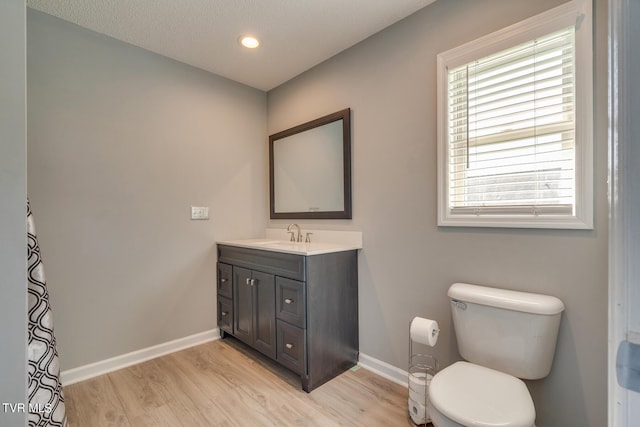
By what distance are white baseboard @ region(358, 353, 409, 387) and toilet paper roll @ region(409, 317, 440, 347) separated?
50 centimetres

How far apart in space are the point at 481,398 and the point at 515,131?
1.26m

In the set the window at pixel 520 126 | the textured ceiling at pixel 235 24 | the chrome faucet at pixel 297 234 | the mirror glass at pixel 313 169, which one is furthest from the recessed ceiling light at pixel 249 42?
the chrome faucet at pixel 297 234

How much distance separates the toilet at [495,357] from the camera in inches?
44.1

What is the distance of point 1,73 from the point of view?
0.94 metres

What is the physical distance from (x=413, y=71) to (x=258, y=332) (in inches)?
84.7

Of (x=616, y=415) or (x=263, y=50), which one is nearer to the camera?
(x=616, y=415)

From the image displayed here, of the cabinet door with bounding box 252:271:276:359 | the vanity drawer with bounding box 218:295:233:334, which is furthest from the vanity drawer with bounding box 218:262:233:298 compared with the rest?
the cabinet door with bounding box 252:271:276:359

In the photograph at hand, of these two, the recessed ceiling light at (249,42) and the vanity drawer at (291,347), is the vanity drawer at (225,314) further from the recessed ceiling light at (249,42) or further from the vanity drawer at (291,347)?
the recessed ceiling light at (249,42)

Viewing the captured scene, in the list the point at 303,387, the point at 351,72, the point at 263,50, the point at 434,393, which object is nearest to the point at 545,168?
the point at 434,393

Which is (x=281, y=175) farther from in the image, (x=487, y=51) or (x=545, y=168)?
(x=545, y=168)

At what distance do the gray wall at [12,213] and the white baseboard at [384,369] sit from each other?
1842mm

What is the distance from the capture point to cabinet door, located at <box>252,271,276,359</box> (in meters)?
2.13

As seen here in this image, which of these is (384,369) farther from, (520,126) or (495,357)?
(520,126)

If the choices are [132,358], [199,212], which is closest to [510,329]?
[199,212]
